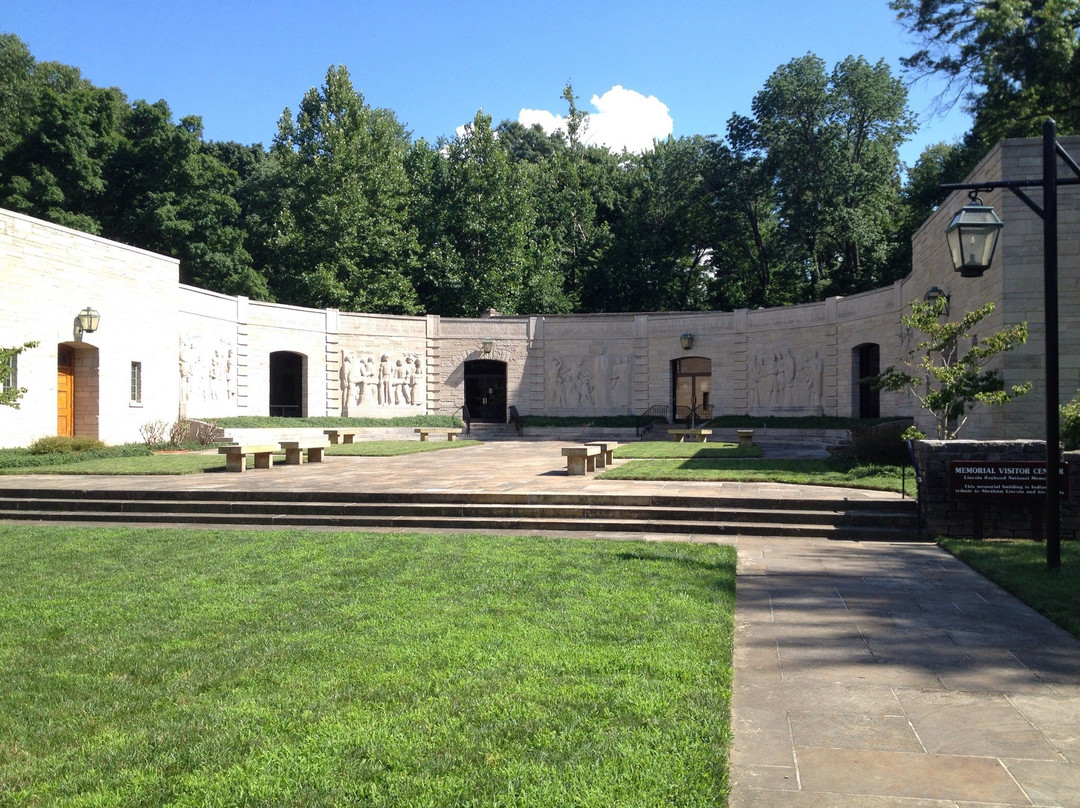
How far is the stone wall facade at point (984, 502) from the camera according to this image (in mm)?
9531

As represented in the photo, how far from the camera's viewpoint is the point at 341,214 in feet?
121

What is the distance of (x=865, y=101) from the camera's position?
36.5 m

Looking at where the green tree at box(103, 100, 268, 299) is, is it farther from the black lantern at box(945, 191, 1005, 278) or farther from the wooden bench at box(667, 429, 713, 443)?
the black lantern at box(945, 191, 1005, 278)

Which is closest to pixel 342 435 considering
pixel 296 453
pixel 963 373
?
pixel 296 453

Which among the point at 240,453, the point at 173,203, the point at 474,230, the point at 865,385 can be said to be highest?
the point at 173,203

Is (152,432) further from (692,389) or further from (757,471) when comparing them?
(692,389)

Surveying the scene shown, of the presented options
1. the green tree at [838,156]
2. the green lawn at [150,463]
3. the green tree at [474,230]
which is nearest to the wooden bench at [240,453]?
the green lawn at [150,463]

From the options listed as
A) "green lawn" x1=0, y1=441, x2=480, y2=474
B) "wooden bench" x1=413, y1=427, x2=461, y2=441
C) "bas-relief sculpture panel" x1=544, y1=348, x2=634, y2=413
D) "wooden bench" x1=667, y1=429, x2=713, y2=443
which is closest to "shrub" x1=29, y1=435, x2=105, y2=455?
"green lawn" x1=0, y1=441, x2=480, y2=474

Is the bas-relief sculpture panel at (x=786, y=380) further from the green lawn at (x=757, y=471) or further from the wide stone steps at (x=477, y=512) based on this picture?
the wide stone steps at (x=477, y=512)

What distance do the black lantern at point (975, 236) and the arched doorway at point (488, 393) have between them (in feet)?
93.6

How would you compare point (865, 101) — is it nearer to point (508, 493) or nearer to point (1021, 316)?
point (1021, 316)

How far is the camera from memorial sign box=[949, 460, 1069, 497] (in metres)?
9.43

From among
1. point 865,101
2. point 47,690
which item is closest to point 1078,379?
point 47,690

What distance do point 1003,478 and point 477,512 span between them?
6.55m
